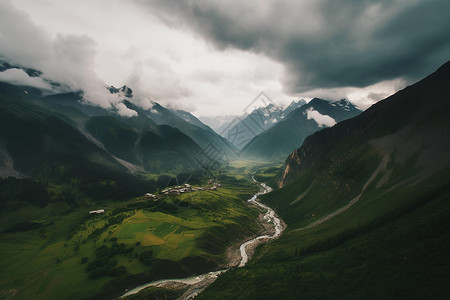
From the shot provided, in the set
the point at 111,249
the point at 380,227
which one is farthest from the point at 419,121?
the point at 111,249

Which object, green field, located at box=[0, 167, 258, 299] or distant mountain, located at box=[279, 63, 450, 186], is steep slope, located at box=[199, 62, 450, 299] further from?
green field, located at box=[0, 167, 258, 299]

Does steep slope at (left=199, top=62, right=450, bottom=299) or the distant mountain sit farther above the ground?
the distant mountain

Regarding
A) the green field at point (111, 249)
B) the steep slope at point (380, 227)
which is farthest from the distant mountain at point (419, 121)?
the green field at point (111, 249)

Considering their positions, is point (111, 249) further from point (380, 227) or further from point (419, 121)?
point (419, 121)

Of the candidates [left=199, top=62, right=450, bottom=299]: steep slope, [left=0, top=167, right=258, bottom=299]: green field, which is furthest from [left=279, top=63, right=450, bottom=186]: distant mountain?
[left=0, top=167, right=258, bottom=299]: green field

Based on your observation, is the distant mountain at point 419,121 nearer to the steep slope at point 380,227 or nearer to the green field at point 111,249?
the steep slope at point 380,227

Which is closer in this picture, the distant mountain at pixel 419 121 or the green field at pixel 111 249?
the green field at pixel 111 249
